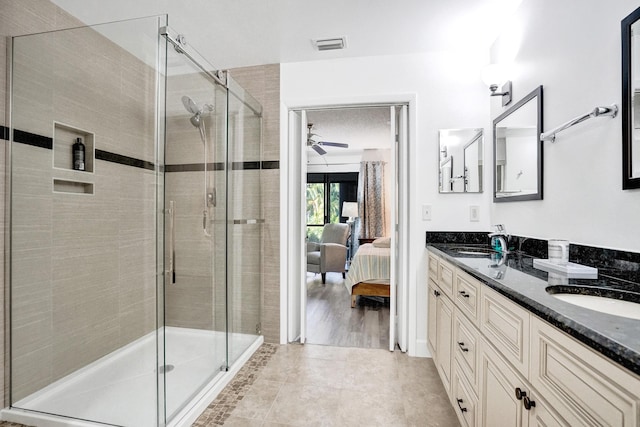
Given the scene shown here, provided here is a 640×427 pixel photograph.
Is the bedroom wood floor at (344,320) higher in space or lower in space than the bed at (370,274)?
lower

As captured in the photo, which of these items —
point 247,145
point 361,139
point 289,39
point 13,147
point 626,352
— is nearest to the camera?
point 626,352

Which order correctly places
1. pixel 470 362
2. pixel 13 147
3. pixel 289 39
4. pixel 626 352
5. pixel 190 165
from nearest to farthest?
pixel 626 352, pixel 470 362, pixel 13 147, pixel 190 165, pixel 289 39

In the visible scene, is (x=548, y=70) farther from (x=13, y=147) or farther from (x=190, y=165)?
(x=13, y=147)

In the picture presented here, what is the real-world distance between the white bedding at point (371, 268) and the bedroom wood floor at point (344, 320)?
0.35 m

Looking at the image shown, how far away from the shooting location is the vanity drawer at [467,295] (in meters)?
1.36

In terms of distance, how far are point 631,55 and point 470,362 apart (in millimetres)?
1356

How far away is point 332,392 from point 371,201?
15.7ft

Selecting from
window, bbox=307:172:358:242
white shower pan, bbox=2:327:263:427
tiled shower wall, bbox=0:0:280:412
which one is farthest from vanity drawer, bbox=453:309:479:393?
window, bbox=307:172:358:242

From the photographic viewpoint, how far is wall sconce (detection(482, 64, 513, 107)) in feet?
7.20

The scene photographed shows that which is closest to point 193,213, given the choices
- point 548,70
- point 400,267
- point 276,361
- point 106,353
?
point 106,353

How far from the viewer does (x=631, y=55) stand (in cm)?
120

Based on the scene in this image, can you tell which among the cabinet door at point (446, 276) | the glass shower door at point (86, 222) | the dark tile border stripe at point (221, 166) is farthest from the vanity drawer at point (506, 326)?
the dark tile border stripe at point (221, 166)

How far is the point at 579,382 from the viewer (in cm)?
69

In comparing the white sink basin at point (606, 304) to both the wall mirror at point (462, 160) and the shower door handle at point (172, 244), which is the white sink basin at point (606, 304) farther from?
the shower door handle at point (172, 244)
